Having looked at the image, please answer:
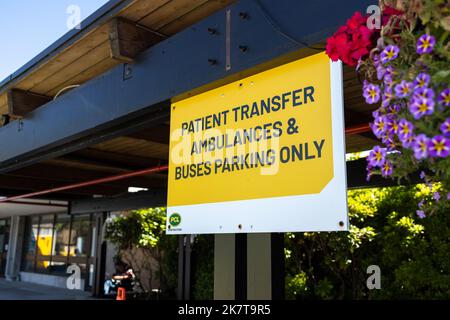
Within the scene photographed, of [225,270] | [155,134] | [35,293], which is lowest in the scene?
[35,293]

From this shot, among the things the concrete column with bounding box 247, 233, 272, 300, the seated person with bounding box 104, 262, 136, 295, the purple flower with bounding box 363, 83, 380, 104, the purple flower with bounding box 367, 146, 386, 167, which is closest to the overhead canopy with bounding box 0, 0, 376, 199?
the purple flower with bounding box 363, 83, 380, 104

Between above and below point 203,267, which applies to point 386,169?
above

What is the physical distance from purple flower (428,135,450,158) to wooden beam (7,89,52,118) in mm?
3774

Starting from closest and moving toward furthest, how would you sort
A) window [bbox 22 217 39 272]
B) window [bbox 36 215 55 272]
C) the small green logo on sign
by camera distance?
the small green logo on sign < window [bbox 36 215 55 272] < window [bbox 22 217 39 272]

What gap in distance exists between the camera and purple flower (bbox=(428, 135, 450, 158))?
3.05ft

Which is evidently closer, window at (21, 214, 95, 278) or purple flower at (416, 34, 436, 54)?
purple flower at (416, 34, 436, 54)

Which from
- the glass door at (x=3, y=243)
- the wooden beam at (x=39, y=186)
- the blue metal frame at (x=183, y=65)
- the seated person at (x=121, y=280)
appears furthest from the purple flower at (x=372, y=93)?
the glass door at (x=3, y=243)

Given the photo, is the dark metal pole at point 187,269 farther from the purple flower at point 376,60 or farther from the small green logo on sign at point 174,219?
the purple flower at point 376,60

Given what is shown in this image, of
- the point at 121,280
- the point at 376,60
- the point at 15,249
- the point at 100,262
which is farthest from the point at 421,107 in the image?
the point at 15,249

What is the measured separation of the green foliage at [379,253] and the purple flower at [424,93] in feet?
16.5

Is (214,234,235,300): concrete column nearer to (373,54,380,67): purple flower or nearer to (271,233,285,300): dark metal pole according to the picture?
(271,233,285,300): dark metal pole

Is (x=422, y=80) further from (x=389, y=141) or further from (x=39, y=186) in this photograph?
(x=39, y=186)

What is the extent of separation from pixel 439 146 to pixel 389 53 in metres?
0.32

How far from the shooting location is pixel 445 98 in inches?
38.2
